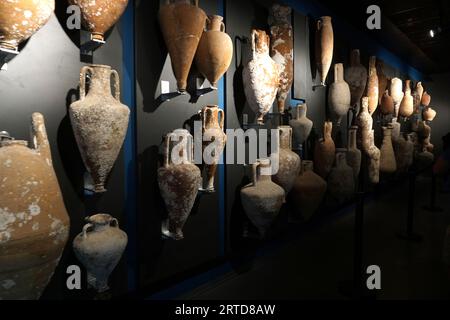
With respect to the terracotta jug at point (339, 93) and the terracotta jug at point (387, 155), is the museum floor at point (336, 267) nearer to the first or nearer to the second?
the terracotta jug at point (387, 155)

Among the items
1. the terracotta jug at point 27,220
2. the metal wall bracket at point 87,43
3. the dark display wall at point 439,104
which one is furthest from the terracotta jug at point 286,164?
the dark display wall at point 439,104

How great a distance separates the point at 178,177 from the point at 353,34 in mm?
3354

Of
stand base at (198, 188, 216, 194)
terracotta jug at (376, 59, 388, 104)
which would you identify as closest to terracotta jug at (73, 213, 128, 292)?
stand base at (198, 188, 216, 194)

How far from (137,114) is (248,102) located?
0.94 m

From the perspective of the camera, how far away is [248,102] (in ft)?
7.93

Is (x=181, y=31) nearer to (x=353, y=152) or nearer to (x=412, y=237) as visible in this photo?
(x=353, y=152)

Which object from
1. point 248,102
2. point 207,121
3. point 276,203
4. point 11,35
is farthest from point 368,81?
point 11,35

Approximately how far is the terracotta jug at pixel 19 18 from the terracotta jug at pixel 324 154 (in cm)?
253

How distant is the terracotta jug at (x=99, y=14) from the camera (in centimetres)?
141

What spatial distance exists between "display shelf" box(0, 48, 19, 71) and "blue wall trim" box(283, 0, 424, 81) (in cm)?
239

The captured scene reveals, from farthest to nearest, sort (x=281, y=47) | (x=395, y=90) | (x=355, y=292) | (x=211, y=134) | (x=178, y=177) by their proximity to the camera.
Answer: (x=395, y=90) → (x=281, y=47) → (x=355, y=292) → (x=211, y=134) → (x=178, y=177)

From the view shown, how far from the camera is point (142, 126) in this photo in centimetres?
180

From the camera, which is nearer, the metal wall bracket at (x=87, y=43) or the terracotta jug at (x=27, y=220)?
the terracotta jug at (x=27, y=220)

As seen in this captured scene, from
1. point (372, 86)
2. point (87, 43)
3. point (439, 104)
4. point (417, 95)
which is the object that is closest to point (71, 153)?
point (87, 43)
